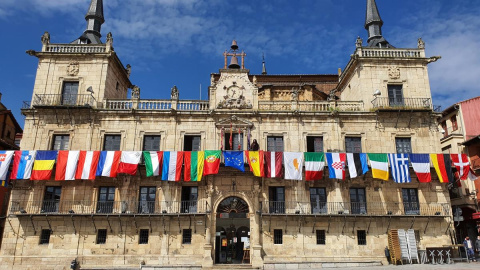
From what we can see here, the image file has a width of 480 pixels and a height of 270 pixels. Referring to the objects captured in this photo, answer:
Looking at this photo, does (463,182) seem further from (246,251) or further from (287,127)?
(246,251)

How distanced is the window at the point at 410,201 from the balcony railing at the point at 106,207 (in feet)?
45.7

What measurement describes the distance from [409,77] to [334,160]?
32.6ft

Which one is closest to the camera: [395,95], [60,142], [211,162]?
[211,162]

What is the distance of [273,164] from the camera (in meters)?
25.0

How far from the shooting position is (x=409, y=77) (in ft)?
94.3

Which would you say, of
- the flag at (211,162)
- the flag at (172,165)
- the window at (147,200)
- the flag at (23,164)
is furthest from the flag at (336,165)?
the flag at (23,164)

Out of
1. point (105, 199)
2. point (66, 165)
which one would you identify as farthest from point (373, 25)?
point (66, 165)

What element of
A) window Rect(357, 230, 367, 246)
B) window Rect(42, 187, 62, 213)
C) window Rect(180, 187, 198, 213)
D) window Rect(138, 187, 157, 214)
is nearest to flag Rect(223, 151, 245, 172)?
window Rect(180, 187, 198, 213)

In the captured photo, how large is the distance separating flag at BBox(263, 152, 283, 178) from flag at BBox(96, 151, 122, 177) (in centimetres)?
1011

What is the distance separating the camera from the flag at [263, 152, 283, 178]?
81.6 feet

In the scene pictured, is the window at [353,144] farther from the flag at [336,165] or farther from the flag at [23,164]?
the flag at [23,164]

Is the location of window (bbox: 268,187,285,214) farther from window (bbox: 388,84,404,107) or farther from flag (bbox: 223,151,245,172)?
window (bbox: 388,84,404,107)

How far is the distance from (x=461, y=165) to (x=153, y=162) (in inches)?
847

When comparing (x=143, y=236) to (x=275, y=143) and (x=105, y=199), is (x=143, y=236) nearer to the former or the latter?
(x=105, y=199)
